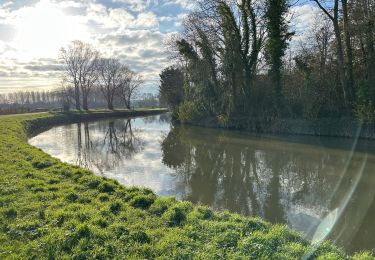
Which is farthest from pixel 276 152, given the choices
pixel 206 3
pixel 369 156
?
pixel 206 3

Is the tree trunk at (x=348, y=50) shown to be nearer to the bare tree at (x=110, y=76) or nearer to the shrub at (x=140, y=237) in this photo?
the shrub at (x=140, y=237)

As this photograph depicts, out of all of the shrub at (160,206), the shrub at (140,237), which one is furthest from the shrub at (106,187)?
the shrub at (140,237)

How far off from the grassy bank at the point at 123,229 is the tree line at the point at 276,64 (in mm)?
14856

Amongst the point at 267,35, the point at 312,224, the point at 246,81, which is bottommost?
the point at 312,224

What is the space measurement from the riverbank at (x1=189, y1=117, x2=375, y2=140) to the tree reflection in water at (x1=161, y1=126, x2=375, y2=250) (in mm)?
1240

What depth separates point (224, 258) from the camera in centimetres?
411

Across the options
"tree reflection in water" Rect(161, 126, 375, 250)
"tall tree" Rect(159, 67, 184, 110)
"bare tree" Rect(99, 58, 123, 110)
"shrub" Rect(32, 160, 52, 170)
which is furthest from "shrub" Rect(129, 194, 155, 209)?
"bare tree" Rect(99, 58, 123, 110)

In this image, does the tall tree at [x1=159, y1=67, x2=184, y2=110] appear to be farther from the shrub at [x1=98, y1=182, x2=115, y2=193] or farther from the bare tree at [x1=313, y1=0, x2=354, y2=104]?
the shrub at [x1=98, y1=182, x2=115, y2=193]

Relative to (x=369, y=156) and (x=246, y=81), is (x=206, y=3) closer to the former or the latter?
(x=246, y=81)

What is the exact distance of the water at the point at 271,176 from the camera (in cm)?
703

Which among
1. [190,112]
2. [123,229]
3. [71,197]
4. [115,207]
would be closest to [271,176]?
[115,207]

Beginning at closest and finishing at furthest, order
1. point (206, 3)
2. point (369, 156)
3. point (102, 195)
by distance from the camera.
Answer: point (102, 195), point (369, 156), point (206, 3)

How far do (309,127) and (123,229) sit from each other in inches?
715

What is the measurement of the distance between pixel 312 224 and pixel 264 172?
5044 millimetres
